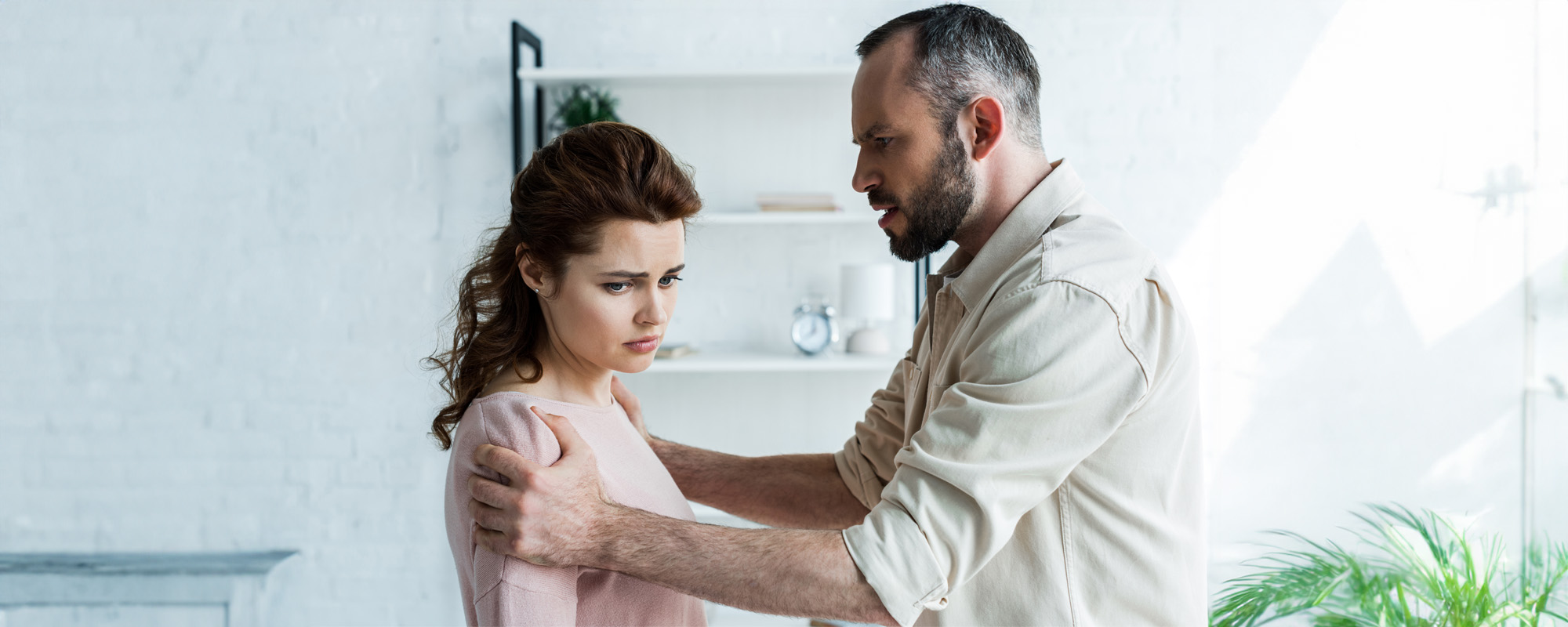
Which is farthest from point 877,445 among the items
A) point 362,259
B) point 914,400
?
point 362,259

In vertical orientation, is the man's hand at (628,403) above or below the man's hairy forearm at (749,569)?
above

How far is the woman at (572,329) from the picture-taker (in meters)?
1.08

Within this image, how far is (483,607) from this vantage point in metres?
1.02

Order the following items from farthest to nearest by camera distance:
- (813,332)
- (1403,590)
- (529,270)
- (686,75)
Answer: (813,332), (686,75), (1403,590), (529,270)

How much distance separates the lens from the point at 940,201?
4.23 ft

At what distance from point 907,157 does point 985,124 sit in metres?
0.12

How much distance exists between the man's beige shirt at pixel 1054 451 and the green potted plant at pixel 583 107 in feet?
5.21

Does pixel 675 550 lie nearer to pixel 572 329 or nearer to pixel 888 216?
pixel 572 329

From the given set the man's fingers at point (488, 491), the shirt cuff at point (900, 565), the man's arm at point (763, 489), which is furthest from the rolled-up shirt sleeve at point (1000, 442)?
the man's arm at point (763, 489)

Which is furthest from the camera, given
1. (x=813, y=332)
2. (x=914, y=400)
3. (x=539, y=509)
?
(x=813, y=332)

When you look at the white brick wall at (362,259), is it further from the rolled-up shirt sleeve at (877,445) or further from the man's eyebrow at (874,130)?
the man's eyebrow at (874,130)

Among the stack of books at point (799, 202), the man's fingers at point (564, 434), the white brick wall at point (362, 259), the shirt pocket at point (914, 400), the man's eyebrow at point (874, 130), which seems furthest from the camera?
the white brick wall at point (362, 259)

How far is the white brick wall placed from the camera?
2719 mm

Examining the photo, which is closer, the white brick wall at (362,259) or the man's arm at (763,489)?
the man's arm at (763,489)
